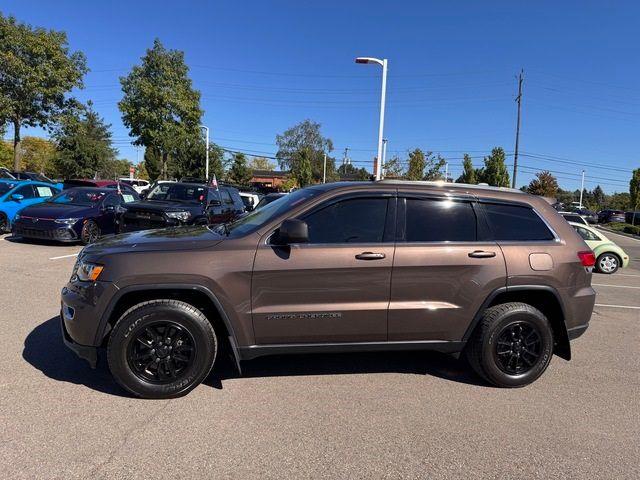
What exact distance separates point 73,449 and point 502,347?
346 centimetres

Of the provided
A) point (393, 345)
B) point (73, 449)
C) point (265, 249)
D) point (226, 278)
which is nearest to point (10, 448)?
point (73, 449)

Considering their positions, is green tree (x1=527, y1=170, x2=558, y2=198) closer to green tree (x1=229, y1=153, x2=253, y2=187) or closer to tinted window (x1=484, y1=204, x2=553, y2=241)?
green tree (x1=229, y1=153, x2=253, y2=187)

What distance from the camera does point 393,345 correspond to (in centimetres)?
423

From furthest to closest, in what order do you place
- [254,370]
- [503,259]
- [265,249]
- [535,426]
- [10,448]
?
[254,370], [503,259], [265,249], [535,426], [10,448]

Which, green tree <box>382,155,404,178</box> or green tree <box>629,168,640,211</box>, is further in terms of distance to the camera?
green tree <box>629,168,640,211</box>

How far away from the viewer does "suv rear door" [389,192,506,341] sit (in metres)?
4.14

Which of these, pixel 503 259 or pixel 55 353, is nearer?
pixel 503 259

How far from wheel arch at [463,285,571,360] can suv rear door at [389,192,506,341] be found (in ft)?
0.21

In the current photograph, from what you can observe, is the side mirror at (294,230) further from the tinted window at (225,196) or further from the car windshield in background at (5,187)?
the car windshield in background at (5,187)

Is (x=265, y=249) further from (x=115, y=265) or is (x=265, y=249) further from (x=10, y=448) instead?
(x=10, y=448)

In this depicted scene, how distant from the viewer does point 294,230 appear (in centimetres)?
381

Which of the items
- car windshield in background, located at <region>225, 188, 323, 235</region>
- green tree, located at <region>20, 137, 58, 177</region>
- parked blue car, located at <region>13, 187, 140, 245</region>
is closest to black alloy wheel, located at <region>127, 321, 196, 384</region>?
car windshield in background, located at <region>225, 188, 323, 235</region>

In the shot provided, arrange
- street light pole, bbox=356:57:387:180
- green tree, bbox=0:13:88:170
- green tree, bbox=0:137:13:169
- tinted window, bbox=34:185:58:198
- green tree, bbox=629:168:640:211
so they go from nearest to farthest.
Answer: tinted window, bbox=34:185:58:198
street light pole, bbox=356:57:387:180
green tree, bbox=0:13:88:170
green tree, bbox=629:168:640:211
green tree, bbox=0:137:13:169

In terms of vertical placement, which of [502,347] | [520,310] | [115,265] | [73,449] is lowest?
[73,449]
